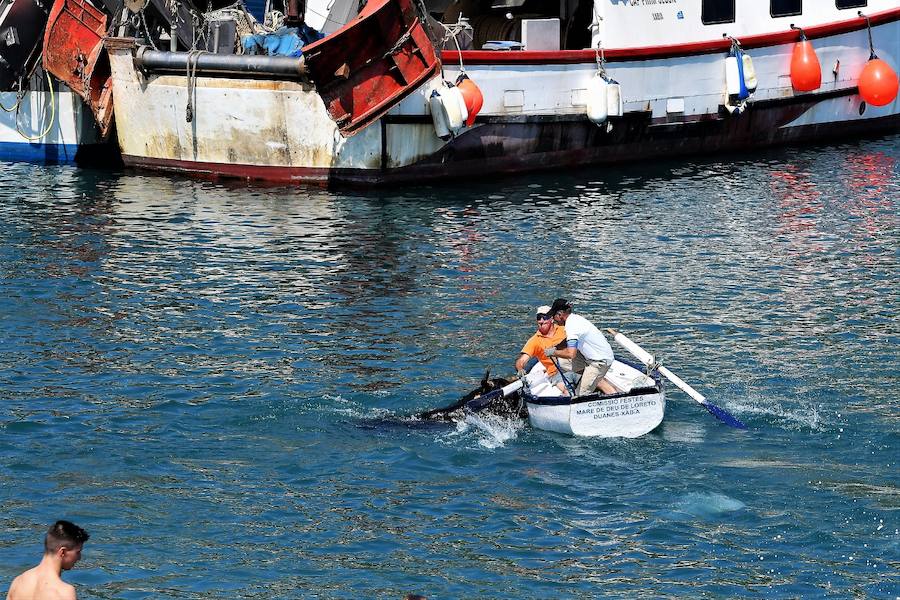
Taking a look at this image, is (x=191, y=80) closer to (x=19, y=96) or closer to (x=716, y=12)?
(x=19, y=96)

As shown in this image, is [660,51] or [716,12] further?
[716,12]

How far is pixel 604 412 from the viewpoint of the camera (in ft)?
47.6

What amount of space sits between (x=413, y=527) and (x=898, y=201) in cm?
1607

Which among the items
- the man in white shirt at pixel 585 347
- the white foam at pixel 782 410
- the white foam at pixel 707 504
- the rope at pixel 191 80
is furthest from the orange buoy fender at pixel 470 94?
the white foam at pixel 707 504

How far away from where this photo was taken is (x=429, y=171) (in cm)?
2734

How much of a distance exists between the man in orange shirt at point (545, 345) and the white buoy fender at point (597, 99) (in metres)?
13.3

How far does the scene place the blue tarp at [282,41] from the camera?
87.5ft

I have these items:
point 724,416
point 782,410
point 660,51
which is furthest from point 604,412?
point 660,51

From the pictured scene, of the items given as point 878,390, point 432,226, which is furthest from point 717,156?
point 878,390

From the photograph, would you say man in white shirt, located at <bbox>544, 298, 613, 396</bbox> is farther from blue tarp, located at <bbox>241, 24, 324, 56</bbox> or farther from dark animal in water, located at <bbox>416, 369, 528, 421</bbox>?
blue tarp, located at <bbox>241, 24, 324, 56</bbox>

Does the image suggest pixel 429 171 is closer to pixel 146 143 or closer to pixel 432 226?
pixel 432 226

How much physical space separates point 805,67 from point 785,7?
1581 mm

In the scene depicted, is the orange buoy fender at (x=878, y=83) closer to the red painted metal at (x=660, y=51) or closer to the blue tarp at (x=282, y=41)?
the red painted metal at (x=660, y=51)

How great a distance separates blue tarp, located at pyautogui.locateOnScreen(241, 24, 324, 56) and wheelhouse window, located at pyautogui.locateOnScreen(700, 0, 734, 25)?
817cm
